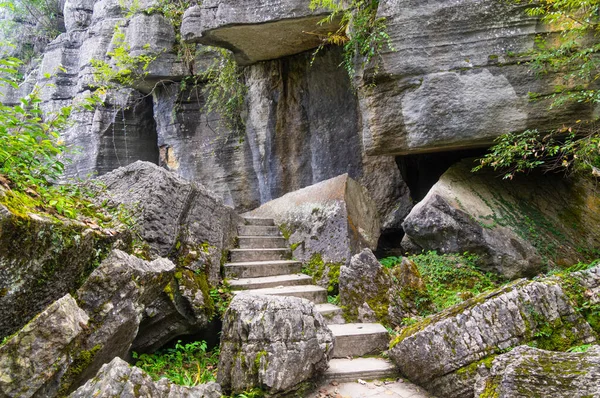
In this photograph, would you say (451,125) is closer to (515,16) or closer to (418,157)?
(515,16)

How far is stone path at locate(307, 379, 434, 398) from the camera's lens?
135 inches

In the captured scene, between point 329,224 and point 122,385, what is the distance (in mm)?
4110

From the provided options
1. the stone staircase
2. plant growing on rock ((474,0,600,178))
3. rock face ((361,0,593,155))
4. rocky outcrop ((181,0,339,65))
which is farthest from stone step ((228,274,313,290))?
rocky outcrop ((181,0,339,65))

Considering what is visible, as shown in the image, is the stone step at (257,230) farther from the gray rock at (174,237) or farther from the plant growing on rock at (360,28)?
the plant growing on rock at (360,28)

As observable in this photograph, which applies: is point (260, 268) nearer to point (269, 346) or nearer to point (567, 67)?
point (269, 346)

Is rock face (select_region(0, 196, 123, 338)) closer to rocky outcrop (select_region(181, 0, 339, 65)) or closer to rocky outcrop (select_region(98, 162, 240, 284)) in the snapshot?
rocky outcrop (select_region(98, 162, 240, 284))

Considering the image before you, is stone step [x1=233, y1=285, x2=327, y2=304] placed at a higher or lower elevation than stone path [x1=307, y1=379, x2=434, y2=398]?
higher

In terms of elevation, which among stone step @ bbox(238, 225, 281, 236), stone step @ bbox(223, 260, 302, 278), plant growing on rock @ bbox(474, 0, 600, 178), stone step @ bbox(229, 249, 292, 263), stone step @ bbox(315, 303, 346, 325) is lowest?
stone step @ bbox(315, 303, 346, 325)

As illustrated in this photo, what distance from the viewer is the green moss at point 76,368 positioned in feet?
8.00

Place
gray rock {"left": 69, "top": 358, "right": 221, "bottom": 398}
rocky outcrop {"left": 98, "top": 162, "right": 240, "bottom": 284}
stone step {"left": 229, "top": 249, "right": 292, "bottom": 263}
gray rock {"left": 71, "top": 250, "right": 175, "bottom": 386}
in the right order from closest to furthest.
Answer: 1. gray rock {"left": 69, "top": 358, "right": 221, "bottom": 398}
2. gray rock {"left": 71, "top": 250, "right": 175, "bottom": 386}
3. rocky outcrop {"left": 98, "top": 162, "right": 240, "bottom": 284}
4. stone step {"left": 229, "top": 249, "right": 292, "bottom": 263}

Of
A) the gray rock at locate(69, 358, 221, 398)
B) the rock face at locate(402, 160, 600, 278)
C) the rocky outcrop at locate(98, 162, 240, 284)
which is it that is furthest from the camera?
the rock face at locate(402, 160, 600, 278)

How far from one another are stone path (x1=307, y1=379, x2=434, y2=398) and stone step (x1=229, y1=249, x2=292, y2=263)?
2.75 meters

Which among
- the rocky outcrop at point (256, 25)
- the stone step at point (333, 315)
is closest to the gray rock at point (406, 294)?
the stone step at point (333, 315)

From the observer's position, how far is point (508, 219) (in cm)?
620
